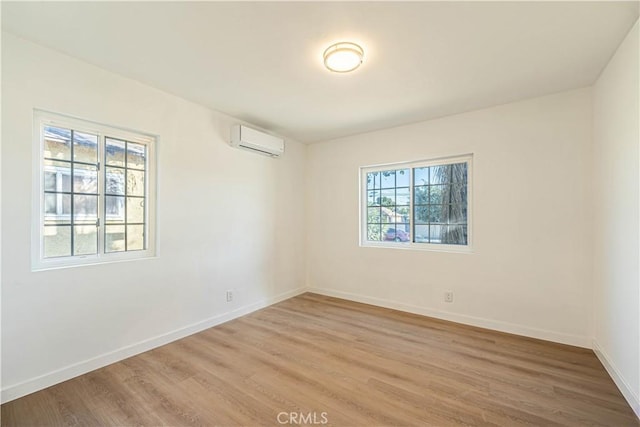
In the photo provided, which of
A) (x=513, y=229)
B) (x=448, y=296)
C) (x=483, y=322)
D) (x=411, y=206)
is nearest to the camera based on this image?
(x=513, y=229)

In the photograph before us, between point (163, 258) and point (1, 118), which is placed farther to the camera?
point (163, 258)

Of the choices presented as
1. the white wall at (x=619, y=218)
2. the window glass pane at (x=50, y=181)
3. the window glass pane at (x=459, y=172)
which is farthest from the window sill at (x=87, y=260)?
the white wall at (x=619, y=218)

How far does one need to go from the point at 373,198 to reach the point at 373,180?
0.27 metres

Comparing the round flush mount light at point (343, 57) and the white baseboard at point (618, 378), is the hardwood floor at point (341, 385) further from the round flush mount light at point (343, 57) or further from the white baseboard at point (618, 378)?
the round flush mount light at point (343, 57)

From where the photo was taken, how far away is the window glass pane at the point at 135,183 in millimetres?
2680

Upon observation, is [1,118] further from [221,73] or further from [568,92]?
[568,92]

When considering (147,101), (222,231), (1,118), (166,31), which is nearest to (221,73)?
(166,31)

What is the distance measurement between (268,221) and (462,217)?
260cm

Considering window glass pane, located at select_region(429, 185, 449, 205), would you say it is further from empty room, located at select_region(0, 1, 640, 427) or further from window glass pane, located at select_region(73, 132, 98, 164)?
window glass pane, located at select_region(73, 132, 98, 164)

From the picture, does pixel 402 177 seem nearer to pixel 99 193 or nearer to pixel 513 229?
pixel 513 229

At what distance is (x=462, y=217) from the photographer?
11.4ft

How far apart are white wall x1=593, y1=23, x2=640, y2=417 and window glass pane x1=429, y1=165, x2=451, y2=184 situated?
4.40 feet

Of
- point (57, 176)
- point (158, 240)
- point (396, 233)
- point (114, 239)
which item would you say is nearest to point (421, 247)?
point (396, 233)

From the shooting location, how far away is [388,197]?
13.4ft
